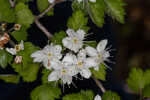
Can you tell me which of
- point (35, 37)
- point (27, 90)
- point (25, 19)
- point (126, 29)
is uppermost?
point (25, 19)

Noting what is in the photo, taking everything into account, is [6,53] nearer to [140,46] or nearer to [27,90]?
[27,90]

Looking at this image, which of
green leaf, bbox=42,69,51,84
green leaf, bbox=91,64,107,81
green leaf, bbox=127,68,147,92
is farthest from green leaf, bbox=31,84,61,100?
green leaf, bbox=127,68,147,92

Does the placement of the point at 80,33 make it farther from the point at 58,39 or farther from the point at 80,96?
the point at 80,96

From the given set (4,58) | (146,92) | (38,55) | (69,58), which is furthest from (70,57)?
(146,92)

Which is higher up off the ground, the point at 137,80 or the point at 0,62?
the point at 0,62

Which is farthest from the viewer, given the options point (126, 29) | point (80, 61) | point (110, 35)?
point (126, 29)

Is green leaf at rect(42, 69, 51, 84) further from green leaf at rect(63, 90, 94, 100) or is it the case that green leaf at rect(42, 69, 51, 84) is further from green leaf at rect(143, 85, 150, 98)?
green leaf at rect(143, 85, 150, 98)

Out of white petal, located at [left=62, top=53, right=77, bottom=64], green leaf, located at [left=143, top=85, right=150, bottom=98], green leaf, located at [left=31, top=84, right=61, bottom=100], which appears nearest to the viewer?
white petal, located at [left=62, top=53, right=77, bottom=64]

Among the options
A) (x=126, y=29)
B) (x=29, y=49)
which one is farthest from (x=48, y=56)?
(x=126, y=29)
